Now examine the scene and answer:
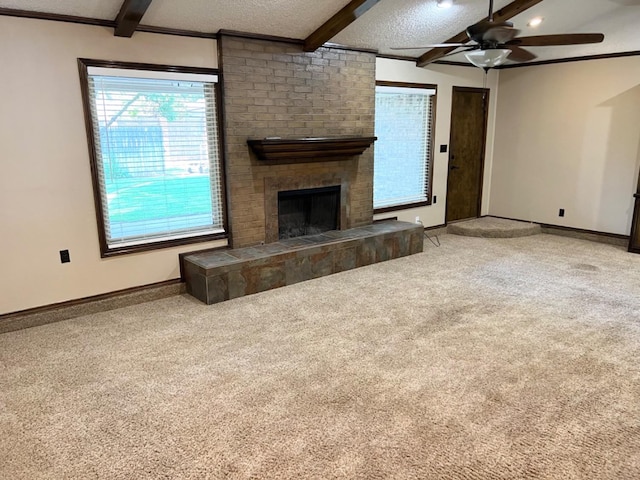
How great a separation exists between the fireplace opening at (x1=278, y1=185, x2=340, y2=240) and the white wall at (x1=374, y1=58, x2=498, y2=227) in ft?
2.55

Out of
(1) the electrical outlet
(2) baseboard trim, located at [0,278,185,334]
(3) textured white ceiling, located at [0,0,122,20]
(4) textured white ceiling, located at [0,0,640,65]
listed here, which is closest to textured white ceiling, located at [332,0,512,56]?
(4) textured white ceiling, located at [0,0,640,65]

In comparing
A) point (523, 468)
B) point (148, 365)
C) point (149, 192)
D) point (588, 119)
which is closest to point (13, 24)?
point (149, 192)

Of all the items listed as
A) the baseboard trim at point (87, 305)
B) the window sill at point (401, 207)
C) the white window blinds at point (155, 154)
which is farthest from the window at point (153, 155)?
the window sill at point (401, 207)

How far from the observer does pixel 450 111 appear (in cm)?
627

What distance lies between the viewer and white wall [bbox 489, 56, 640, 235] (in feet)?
18.4

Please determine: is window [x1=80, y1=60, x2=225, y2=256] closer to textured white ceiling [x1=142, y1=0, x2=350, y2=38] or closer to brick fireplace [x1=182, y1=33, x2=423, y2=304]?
brick fireplace [x1=182, y1=33, x2=423, y2=304]

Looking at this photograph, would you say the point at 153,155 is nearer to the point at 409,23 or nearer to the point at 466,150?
the point at 409,23

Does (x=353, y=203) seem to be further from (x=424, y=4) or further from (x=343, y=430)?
(x=343, y=430)

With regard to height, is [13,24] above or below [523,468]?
above

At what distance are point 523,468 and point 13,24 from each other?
415 cm

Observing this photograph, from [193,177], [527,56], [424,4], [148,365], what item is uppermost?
[424,4]

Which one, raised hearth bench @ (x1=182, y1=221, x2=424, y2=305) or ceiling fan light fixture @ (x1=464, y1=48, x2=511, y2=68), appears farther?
raised hearth bench @ (x1=182, y1=221, x2=424, y2=305)

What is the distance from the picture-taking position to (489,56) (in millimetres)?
3385

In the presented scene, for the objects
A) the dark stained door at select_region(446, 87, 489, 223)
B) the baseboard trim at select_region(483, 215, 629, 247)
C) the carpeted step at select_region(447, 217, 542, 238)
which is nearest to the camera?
the baseboard trim at select_region(483, 215, 629, 247)
